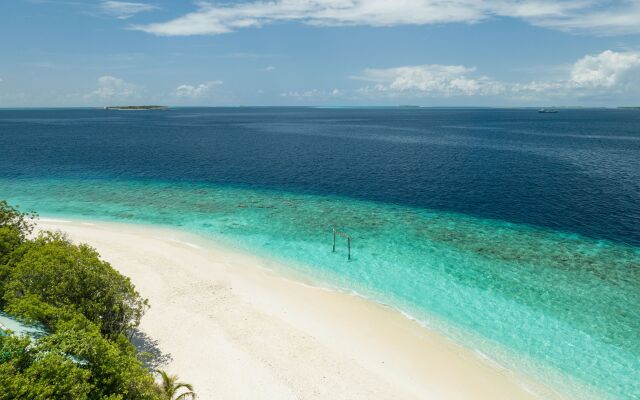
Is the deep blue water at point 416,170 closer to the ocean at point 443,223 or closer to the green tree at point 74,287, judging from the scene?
the ocean at point 443,223

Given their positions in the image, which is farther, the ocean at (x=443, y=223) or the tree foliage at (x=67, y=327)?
the ocean at (x=443, y=223)

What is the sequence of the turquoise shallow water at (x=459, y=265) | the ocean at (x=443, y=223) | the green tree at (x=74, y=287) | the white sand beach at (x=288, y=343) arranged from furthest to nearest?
1. the ocean at (x=443, y=223)
2. the turquoise shallow water at (x=459, y=265)
3. the white sand beach at (x=288, y=343)
4. the green tree at (x=74, y=287)

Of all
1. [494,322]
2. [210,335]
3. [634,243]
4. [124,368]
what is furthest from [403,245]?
[124,368]

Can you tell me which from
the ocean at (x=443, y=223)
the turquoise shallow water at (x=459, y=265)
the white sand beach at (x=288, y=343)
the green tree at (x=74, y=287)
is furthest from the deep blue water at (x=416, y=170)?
the green tree at (x=74, y=287)

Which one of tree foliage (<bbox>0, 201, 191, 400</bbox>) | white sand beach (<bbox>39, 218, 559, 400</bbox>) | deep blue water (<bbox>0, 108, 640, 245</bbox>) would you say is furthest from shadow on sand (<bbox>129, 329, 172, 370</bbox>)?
deep blue water (<bbox>0, 108, 640, 245</bbox>)

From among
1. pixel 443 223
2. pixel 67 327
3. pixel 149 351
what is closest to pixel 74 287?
pixel 67 327

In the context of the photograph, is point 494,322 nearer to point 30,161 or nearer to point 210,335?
point 210,335

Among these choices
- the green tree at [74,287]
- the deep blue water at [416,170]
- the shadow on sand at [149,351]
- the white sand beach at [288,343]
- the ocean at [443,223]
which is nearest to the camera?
the green tree at [74,287]

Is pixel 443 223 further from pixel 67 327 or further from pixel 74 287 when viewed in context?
pixel 67 327
